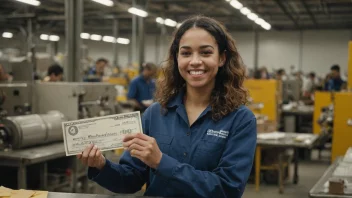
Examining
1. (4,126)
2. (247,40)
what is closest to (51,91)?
(4,126)

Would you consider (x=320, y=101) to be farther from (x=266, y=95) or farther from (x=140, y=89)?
(x=140, y=89)

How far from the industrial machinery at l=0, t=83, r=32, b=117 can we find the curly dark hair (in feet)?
9.19

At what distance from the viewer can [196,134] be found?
160 centimetres

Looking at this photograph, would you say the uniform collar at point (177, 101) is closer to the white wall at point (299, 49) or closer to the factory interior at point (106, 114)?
the factory interior at point (106, 114)

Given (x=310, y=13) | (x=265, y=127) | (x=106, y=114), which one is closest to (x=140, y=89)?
(x=106, y=114)

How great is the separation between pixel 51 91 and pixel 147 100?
2343mm

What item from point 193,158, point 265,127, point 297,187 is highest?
point 193,158

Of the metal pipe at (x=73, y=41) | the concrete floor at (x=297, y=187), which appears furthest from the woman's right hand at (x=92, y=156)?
the metal pipe at (x=73, y=41)

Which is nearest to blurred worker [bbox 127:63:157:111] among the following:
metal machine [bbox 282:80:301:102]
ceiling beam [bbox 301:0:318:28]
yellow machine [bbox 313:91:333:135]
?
yellow machine [bbox 313:91:333:135]

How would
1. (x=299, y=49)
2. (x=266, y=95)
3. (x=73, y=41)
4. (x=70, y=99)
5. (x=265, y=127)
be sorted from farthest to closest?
(x=299, y=49)
(x=266, y=95)
(x=265, y=127)
(x=73, y=41)
(x=70, y=99)

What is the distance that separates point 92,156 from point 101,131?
0.30ft

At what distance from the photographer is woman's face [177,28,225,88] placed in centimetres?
159

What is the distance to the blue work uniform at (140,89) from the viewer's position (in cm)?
692

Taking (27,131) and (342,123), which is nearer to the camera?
(27,131)
